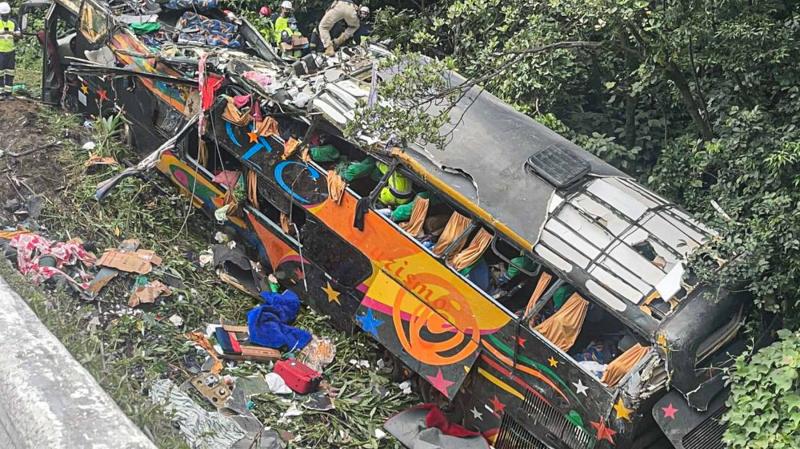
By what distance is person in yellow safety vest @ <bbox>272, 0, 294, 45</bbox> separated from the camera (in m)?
11.8

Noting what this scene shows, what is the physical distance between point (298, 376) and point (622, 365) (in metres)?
2.66

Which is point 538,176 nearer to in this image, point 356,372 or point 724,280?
point 724,280

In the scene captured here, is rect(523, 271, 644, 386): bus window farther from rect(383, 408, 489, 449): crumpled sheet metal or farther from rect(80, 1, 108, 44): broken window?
rect(80, 1, 108, 44): broken window

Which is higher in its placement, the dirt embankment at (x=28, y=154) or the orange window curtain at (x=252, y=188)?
the orange window curtain at (x=252, y=188)

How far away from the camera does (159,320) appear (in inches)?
293

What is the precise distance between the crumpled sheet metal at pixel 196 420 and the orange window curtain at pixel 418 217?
1992mm

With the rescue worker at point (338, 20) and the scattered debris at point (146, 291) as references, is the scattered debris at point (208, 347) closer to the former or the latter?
the scattered debris at point (146, 291)

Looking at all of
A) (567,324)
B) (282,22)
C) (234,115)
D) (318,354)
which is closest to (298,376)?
(318,354)

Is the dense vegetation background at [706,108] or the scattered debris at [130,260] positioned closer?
the dense vegetation background at [706,108]

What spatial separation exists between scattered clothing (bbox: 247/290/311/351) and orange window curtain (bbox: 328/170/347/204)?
47.6 inches

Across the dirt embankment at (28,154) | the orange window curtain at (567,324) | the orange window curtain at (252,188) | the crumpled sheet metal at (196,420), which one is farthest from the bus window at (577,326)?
the dirt embankment at (28,154)

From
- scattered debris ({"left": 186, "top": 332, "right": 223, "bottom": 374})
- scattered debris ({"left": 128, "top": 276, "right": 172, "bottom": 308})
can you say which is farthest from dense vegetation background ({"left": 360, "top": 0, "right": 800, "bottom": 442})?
scattered debris ({"left": 128, "top": 276, "right": 172, "bottom": 308})

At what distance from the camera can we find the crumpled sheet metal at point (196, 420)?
6.01m

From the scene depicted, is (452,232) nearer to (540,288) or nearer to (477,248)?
(477,248)
